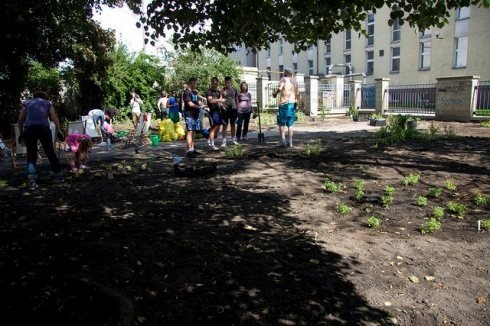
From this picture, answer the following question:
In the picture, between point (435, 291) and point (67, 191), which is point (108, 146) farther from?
point (435, 291)

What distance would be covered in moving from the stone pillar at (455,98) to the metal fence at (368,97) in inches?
235

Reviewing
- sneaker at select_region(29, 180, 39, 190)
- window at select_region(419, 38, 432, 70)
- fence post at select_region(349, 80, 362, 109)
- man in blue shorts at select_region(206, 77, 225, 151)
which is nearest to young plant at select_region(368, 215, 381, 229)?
sneaker at select_region(29, 180, 39, 190)

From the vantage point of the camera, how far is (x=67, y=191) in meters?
6.54

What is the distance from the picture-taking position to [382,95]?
2097cm

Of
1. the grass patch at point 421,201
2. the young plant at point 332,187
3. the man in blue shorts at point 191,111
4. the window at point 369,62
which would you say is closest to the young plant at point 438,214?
the grass patch at point 421,201

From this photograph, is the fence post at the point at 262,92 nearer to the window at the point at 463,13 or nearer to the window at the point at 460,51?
the window at the point at 460,51

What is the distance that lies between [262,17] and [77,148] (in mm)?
4997

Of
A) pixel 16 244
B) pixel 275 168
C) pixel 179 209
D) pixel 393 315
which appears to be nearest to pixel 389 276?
pixel 393 315

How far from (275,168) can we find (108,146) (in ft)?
20.5

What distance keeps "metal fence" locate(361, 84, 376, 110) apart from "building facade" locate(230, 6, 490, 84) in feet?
14.6

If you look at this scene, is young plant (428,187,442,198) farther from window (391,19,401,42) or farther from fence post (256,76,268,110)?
window (391,19,401,42)

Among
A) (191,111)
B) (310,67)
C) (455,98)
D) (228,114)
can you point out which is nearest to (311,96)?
(455,98)

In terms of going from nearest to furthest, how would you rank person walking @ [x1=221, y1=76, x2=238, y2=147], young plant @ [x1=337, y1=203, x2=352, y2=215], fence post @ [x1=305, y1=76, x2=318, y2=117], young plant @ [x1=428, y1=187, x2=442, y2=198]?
young plant @ [x1=337, y1=203, x2=352, y2=215] < young plant @ [x1=428, y1=187, x2=442, y2=198] < person walking @ [x1=221, y1=76, x2=238, y2=147] < fence post @ [x1=305, y1=76, x2=318, y2=117]

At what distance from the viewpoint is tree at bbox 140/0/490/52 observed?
4.69 m
